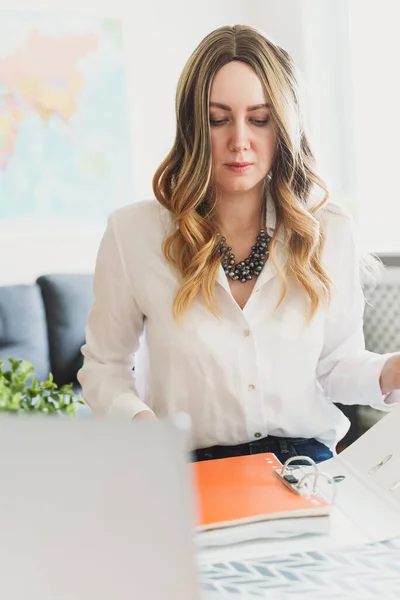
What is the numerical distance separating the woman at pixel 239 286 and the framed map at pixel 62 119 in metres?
2.38

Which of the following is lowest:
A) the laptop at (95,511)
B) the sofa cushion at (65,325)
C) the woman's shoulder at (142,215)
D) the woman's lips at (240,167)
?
the sofa cushion at (65,325)

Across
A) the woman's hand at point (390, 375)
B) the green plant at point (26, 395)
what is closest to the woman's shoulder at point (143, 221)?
the woman's hand at point (390, 375)

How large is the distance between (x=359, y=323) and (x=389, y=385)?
0.68 ft

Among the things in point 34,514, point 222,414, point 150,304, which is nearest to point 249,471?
point 222,414

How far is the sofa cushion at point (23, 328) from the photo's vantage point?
11.0 feet

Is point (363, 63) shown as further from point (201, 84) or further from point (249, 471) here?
point (249, 471)

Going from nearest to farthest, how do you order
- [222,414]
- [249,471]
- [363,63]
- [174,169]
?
[249,471] < [222,414] < [174,169] < [363,63]

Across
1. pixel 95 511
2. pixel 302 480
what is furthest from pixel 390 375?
pixel 95 511

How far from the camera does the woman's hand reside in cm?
136

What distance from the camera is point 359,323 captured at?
1557 mm

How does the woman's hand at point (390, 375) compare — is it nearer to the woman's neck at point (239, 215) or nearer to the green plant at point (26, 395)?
the woman's neck at point (239, 215)

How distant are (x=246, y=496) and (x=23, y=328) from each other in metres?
2.49

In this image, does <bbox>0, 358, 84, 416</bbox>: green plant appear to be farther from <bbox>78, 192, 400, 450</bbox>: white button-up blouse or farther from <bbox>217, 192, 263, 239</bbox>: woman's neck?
<bbox>217, 192, 263, 239</bbox>: woman's neck

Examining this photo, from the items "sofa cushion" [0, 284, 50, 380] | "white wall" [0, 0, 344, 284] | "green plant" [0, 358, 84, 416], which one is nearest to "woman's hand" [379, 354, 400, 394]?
"green plant" [0, 358, 84, 416]
